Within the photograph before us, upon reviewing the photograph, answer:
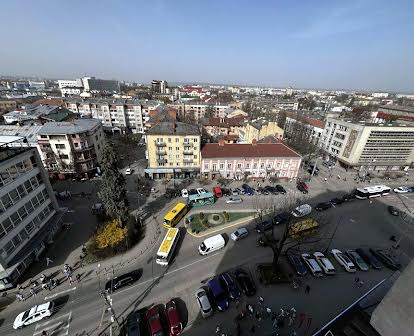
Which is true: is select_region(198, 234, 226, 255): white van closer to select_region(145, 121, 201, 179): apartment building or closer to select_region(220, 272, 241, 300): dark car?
select_region(220, 272, 241, 300): dark car

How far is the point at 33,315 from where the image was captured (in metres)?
21.0

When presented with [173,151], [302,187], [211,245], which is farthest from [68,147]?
[302,187]

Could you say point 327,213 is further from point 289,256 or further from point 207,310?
point 207,310

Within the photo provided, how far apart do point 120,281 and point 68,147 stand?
34.0 metres

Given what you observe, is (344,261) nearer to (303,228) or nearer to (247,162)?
(303,228)

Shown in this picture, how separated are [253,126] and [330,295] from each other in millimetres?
48119

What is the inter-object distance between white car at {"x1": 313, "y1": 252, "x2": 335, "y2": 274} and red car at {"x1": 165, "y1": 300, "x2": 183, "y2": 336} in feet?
64.1

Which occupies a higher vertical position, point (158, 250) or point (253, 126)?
point (253, 126)

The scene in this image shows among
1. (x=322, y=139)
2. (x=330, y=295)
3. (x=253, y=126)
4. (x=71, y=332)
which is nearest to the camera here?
(x=71, y=332)

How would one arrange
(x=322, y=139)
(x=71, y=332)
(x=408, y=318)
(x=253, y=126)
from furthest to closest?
(x=322, y=139)
(x=253, y=126)
(x=71, y=332)
(x=408, y=318)

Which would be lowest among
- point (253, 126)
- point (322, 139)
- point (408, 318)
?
point (322, 139)

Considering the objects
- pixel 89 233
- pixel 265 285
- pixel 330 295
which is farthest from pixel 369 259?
pixel 89 233

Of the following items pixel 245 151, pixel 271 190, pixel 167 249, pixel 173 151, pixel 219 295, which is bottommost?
pixel 271 190

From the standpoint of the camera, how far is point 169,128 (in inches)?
1871
